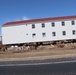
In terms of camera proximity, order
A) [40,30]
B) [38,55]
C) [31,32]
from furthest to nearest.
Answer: [31,32] → [40,30] → [38,55]

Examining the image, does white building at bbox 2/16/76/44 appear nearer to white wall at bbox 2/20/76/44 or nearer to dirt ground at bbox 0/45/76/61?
white wall at bbox 2/20/76/44

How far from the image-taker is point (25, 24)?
1967 inches

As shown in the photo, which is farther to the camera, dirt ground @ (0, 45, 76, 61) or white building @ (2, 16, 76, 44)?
white building @ (2, 16, 76, 44)

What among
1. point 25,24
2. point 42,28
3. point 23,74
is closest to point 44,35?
point 42,28

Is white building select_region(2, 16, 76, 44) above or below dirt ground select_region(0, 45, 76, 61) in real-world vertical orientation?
above

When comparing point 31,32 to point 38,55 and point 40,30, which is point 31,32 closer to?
point 40,30

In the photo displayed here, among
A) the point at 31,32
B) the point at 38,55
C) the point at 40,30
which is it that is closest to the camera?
the point at 38,55

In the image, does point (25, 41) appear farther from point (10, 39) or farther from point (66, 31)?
point (66, 31)

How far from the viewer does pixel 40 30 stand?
48.8 m

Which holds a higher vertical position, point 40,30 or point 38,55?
point 40,30

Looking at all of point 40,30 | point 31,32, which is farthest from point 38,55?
point 31,32

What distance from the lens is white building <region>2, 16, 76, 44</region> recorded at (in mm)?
47938

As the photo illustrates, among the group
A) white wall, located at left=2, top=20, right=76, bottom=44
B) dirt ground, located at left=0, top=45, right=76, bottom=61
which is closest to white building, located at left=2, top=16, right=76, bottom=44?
white wall, located at left=2, top=20, right=76, bottom=44

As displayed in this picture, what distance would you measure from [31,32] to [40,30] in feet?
6.01
